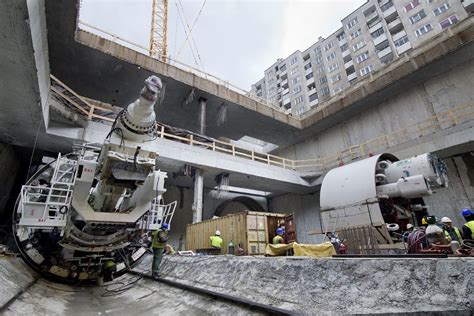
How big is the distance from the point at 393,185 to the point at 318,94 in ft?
149

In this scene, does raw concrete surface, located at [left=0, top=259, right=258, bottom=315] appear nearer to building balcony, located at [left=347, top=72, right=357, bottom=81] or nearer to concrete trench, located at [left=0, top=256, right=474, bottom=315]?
concrete trench, located at [left=0, top=256, right=474, bottom=315]

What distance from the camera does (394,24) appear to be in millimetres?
37625

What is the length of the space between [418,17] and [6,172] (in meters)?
48.5

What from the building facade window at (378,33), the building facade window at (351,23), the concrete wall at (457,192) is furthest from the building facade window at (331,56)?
the concrete wall at (457,192)

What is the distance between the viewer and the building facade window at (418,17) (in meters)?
34.0

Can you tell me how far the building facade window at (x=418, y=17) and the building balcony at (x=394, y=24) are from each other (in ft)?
5.75

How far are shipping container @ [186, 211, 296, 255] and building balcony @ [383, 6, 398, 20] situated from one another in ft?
142

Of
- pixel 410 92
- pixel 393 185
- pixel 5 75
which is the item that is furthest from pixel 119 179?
pixel 410 92

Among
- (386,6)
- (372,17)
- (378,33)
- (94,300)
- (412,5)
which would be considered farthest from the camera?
(372,17)

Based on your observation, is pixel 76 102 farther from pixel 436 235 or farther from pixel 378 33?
pixel 378 33

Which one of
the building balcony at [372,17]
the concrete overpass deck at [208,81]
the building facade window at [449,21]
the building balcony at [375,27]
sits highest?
the building balcony at [372,17]

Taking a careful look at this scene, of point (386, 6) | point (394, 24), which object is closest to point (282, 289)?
point (394, 24)

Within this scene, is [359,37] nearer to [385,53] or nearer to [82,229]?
[385,53]

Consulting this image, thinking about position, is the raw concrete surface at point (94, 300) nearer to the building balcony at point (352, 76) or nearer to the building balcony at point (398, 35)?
the building balcony at point (398, 35)
